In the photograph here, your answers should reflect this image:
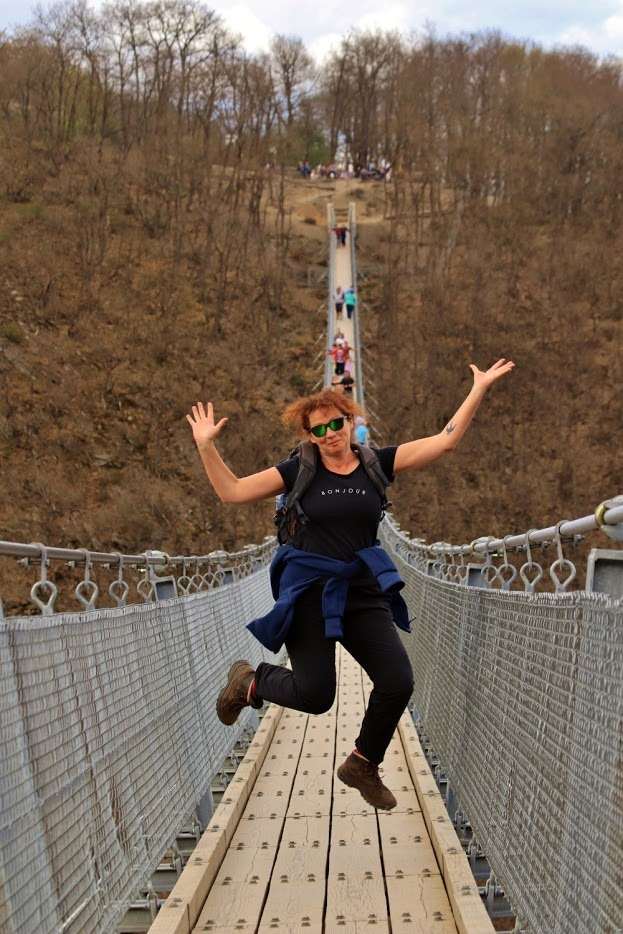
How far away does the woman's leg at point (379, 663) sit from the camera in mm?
3822

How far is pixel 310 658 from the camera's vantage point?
12.9 ft

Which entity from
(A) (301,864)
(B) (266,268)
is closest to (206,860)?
(A) (301,864)

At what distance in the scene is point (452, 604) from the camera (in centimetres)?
491

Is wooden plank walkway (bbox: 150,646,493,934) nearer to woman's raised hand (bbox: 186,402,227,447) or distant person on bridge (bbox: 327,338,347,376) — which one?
woman's raised hand (bbox: 186,402,227,447)

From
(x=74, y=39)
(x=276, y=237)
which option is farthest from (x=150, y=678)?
(x=74, y=39)

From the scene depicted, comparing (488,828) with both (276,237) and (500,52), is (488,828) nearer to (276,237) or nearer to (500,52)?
(276,237)

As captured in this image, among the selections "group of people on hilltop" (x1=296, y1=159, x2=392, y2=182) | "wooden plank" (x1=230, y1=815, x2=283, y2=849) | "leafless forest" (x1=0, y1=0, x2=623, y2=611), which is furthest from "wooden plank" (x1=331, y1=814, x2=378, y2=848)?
"group of people on hilltop" (x1=296, y1=159, x2=392, y2=182)

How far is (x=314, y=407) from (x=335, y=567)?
0.63 meters

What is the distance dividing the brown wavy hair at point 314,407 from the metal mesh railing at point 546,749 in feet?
2.86

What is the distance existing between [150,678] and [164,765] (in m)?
0.34

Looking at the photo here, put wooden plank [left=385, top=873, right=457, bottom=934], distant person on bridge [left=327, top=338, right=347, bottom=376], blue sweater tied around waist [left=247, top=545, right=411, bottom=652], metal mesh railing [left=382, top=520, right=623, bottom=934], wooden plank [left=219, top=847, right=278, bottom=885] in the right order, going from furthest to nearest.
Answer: distant person on bridge [left=327, top=338, right=347, bottom=376] < wooden plank [left=219, top=847, right=278, bottom=885] < blue sweater tied around waist [left=247, top=545, right=411, bottom=652] < wooden plank [left=385, top=873, right=457, bottom=934] < metal mesh railing [left=382, top=520, right=623, bottom=934]

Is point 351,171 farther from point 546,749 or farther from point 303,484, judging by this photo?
point 546,749

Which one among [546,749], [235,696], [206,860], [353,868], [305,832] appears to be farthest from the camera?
[305,832]

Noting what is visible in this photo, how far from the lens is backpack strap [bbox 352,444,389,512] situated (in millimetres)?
3992
